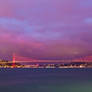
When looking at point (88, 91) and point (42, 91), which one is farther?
point (42, 91)

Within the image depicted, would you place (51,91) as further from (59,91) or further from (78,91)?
(78,91)

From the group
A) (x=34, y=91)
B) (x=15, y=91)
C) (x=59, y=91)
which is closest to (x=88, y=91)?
(x=59, y=91)

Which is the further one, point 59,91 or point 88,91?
point 59,91

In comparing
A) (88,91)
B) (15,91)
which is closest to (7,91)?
(15,91)

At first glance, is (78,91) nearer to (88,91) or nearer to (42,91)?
(88,91)

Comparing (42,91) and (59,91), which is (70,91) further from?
A: (42,91)

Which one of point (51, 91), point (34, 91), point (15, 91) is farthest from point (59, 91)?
point (15, 91)
